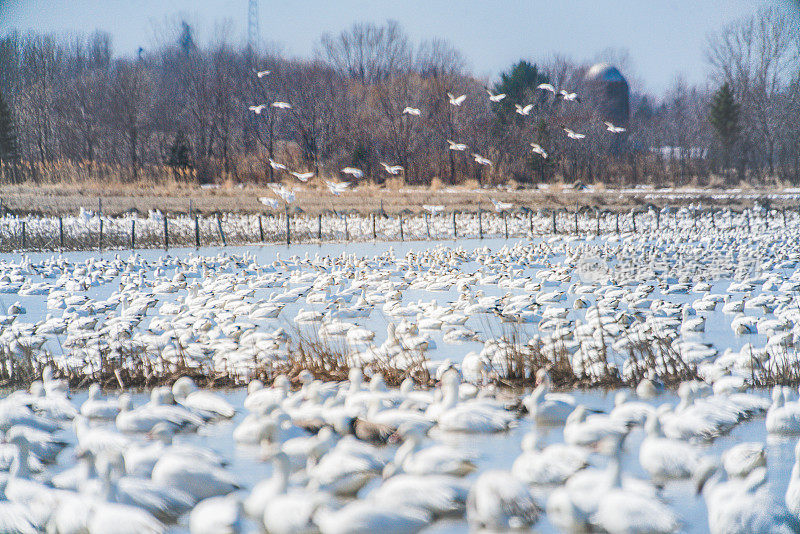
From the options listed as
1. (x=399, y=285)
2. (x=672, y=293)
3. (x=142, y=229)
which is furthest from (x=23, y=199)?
(x=672, y=293)

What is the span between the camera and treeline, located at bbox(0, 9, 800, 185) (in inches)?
1724

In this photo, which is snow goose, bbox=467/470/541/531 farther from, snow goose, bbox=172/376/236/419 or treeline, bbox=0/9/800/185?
treeline, bbox=0/9/800/185

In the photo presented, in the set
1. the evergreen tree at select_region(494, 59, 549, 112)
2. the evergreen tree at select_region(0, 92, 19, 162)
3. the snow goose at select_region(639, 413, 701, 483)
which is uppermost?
the evergreen tree at select_region(494, 59, 549, 112)

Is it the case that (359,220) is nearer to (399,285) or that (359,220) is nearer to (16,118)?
(399,285)

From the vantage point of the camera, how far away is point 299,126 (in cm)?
4700

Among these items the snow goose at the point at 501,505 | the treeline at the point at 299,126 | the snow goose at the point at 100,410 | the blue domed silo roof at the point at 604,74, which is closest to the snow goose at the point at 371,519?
the snow goose at the point at 501,505

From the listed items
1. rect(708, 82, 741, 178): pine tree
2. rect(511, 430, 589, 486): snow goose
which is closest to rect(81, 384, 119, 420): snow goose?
rect(511, 430, 589, 486): snow goose

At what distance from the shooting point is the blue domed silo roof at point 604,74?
6581 cm

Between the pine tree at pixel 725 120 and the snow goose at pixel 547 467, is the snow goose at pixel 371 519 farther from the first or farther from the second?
the pine tree at pixel 725 120

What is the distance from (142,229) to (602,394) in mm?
25063

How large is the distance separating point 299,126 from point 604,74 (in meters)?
30.9

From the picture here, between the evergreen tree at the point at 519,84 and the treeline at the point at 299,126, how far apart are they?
0.11m

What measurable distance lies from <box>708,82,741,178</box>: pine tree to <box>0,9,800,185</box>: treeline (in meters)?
0.07

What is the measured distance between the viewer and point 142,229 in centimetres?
3045
